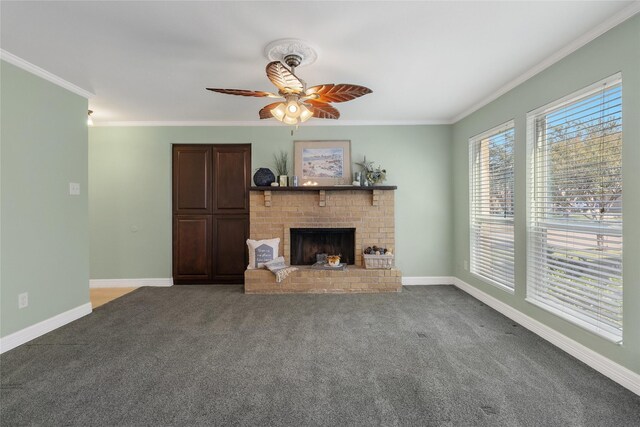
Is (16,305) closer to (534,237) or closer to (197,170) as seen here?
(197,170)

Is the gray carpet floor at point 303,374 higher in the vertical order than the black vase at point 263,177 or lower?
lower

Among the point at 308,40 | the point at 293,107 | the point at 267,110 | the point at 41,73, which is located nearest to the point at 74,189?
the point at 41,73

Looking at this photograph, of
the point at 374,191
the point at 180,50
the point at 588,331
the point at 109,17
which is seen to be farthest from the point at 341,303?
the point at 109,17

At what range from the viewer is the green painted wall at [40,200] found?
2.54 meters

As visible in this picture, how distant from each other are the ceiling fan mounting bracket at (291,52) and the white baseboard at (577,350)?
3141 millimetres

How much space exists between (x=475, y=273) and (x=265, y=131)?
362cm

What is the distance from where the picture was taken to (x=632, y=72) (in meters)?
1.94

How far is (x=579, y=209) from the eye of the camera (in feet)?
7.75

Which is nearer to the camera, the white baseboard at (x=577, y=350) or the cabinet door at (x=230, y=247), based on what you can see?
the white baseboard at (x=577, y=350)

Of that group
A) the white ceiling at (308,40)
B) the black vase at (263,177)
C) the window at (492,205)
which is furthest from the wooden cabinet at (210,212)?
the window at (492,205)

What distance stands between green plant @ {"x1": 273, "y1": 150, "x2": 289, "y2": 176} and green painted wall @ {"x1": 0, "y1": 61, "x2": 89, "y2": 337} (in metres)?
2.33

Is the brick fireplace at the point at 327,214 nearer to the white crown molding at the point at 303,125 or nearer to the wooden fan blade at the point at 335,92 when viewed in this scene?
the white crown molding at the point at 303,125

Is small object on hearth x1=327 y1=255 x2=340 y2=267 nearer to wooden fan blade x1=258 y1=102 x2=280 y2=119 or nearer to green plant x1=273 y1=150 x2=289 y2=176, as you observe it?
green plant x1=273 y1=150 x2=289 y2=176

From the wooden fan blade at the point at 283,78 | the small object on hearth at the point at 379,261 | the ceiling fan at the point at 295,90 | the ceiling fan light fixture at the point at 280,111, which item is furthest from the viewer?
the small object on hearth at the point at 379,261
